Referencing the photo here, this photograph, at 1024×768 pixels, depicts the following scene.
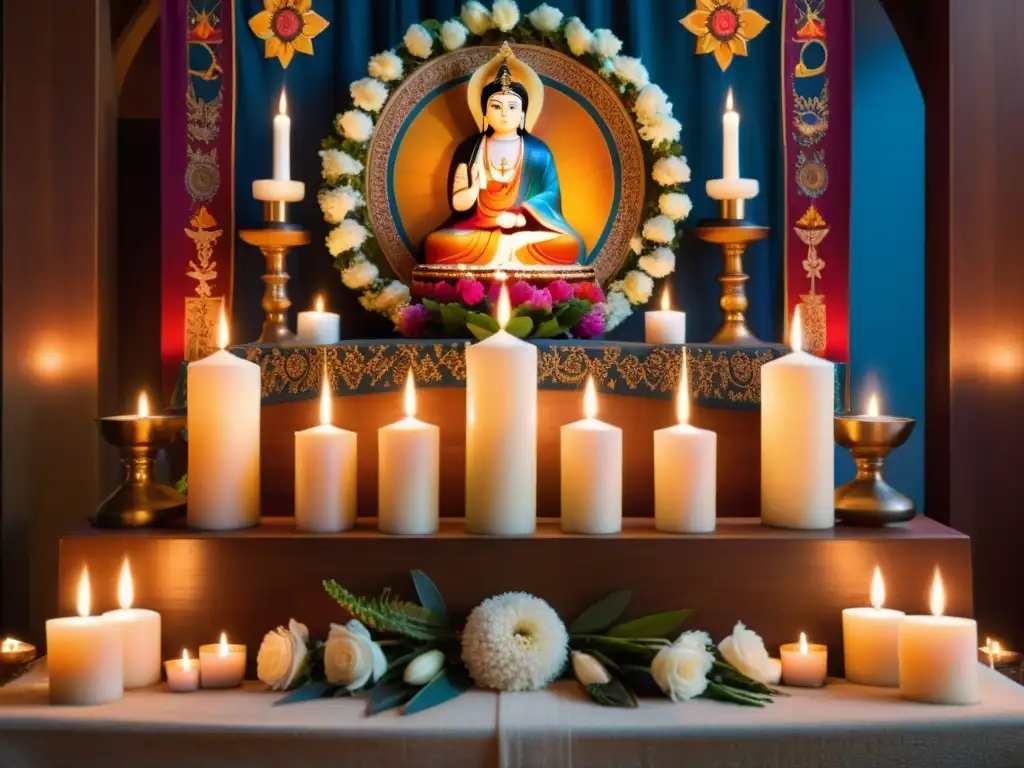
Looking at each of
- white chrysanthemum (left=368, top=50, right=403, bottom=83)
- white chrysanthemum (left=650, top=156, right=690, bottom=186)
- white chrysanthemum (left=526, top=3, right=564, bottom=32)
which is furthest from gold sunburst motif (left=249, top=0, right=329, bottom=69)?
white chrysanthemum (left=650, top=156, right=690, bottom=186)

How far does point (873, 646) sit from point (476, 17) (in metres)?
2.12

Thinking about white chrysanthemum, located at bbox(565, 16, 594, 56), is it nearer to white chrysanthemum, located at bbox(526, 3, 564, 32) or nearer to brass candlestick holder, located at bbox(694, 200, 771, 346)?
white chrysanthemum, located at bbox(526, 3, 564, 32)

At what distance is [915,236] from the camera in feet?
12.7

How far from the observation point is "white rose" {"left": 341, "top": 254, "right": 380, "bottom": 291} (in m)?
3.08

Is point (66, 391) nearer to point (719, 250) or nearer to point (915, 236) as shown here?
point (719, 250)

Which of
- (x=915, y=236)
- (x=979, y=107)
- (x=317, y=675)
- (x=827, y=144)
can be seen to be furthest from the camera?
(x=915, y=236)

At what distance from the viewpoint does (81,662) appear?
1.55 m

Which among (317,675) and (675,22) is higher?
(675,22)

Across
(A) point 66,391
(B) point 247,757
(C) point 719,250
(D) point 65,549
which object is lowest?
(B) point 247,757

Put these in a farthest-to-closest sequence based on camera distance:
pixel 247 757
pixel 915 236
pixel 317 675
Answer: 1. pixel 915 236
2. pixel 317 675
3. pixel 247 757

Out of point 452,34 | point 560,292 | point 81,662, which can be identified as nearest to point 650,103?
point 452,34

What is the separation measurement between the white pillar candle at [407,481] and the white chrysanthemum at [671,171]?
158 centimetres

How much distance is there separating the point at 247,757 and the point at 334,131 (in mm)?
2144

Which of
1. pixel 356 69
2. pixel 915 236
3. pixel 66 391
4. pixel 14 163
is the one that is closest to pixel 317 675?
pixel 66 391
